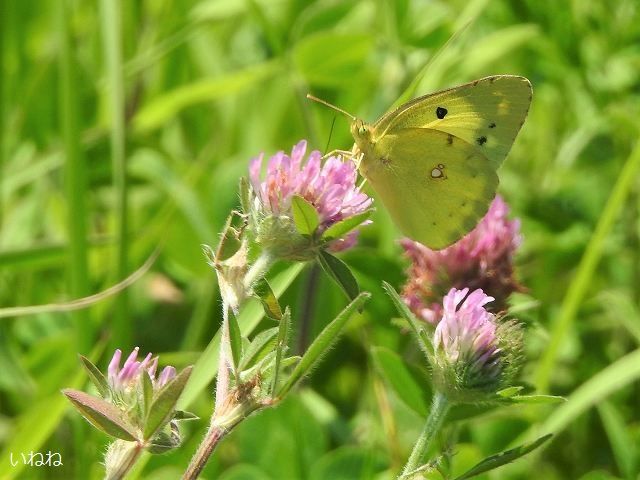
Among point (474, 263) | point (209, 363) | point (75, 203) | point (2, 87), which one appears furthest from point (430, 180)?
point (2, 87)

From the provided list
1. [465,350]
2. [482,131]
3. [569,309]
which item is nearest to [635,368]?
[569,309]

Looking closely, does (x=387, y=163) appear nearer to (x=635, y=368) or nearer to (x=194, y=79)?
(x=635, y=368)

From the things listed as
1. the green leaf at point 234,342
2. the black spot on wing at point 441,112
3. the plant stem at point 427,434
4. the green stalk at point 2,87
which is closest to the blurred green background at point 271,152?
the green stalk at point 2,87

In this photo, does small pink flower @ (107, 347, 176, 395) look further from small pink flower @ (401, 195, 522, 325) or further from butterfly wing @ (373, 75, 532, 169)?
butterfly wing @ (373, 75, 532, 169)

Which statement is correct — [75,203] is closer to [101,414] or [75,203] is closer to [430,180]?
[430,180]

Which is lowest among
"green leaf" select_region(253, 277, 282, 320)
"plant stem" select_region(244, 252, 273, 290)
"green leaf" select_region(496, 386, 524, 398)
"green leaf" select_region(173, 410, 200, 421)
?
"green leaf" select_region(496, 386, 524, 398)

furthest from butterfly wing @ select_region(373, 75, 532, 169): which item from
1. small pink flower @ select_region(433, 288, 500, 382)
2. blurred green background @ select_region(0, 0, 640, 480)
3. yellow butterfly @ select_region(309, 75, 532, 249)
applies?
small pink flower @ select_region(433, 288, 500, 382)

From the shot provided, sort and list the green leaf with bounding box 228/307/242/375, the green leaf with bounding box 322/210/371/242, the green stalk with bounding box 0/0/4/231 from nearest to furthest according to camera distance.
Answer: the green leaf with bounding box 228/307/242/375, the green leaf with bounding box 322/210/371/242, the green stalk with bounding box 0/0/4/231

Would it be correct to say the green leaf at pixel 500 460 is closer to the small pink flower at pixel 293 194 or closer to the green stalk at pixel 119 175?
the small pink flower at pixel 293 194
